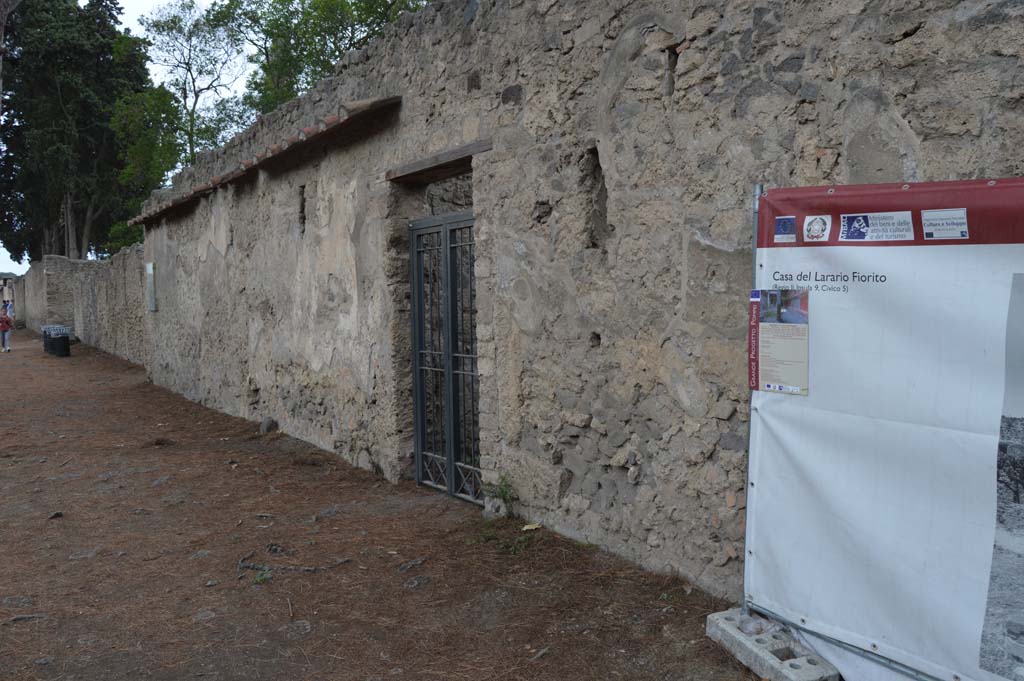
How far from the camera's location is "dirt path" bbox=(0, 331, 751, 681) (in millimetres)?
3100

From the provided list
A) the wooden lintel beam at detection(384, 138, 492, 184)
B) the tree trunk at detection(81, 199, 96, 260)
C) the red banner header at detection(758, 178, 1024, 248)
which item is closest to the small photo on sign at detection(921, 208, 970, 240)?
the red banner header at detection(758, 178, 1024, 248)

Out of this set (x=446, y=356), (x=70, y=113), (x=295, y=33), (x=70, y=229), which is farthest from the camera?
(x=70, y=229)

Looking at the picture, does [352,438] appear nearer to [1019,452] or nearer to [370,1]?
[1019,452]

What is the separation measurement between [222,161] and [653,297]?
23.9 feet

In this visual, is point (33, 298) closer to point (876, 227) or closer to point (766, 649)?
point (766, 649)

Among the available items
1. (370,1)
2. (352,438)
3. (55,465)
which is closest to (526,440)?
(352,438)

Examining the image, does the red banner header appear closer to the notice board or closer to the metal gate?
the notice board

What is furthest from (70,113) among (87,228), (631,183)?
(631,183)

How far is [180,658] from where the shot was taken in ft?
10.6

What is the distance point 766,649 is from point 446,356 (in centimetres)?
316

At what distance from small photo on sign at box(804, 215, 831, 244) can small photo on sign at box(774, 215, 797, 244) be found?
0.04m

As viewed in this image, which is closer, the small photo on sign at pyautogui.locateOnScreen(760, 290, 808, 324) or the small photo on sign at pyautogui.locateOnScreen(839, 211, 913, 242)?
the small photo on sign at pyautogui.locateOnScreen(839, 211, 913, 242)

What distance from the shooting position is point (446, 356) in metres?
5.38

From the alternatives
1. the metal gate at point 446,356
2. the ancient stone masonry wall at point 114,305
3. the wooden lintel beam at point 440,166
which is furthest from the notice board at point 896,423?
the ancient stone masonry wall at point 114,305
